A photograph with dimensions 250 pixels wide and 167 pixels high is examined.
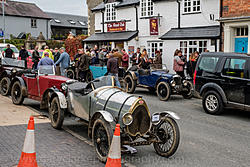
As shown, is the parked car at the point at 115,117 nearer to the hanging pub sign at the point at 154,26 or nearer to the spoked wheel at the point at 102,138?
the spoked wheel at the point at 102,138

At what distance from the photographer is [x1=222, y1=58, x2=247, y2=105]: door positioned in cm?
935

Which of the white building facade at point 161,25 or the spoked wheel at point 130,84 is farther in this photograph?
the white building facade at point 161,25

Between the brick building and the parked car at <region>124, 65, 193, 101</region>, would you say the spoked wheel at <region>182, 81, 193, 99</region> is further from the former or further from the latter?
the brick building

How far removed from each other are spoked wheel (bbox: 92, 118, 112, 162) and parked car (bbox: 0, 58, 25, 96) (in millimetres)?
6646

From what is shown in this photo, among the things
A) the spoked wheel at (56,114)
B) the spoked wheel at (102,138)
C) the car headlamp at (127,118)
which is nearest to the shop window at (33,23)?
the spoked wheel at (56,114)

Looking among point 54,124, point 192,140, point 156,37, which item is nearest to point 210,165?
point 192,140

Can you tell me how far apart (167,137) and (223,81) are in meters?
4.98

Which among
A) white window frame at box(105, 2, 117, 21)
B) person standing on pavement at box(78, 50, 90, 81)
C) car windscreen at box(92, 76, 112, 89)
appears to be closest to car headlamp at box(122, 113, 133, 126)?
car windscreen at box(92, 76, 112, 89)

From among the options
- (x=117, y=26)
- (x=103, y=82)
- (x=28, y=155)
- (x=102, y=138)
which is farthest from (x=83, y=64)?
(x=117, y=26)

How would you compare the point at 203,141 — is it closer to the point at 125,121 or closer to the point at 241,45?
the point at 125,121

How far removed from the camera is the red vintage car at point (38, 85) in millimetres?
8757

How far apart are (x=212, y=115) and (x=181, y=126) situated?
2.21m

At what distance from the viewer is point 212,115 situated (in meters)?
10.1

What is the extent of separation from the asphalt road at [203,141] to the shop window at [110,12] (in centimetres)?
1863
